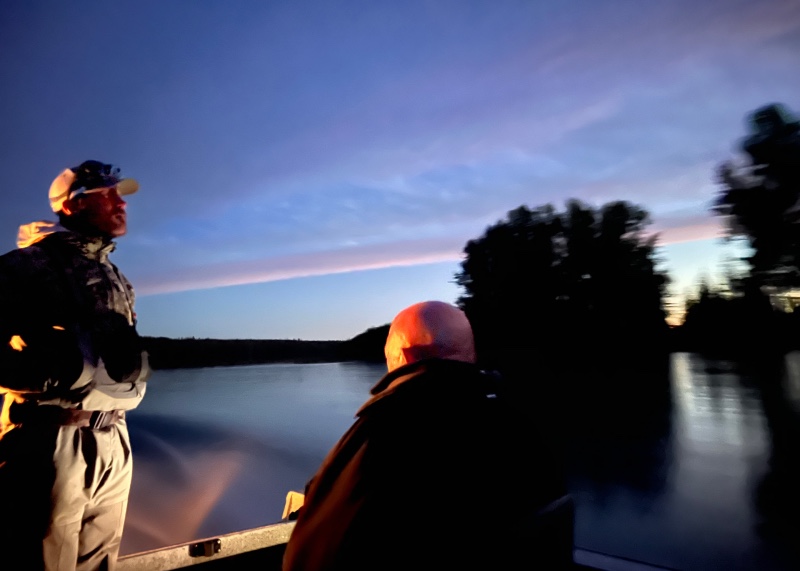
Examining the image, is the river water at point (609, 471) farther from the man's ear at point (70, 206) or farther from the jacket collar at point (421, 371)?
the jacket collar at point (421, 371)

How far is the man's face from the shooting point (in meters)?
1.85

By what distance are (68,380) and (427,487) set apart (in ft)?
4.18

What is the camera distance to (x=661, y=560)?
36.3 feet

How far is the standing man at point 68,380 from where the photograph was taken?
5.13ft

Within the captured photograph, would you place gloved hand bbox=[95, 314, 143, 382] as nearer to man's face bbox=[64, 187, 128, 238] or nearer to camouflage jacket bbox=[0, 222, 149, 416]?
camouflage jacket bbox=[0, 222, 149, 416]

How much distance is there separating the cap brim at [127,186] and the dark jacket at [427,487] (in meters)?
1.42

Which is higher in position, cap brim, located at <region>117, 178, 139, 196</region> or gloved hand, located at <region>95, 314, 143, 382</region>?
cap brim, located at <region>117, 178, 139, 196</region>

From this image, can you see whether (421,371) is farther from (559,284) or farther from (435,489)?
(559,284)

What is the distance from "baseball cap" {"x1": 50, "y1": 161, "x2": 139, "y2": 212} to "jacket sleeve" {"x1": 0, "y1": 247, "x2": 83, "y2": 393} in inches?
10.0

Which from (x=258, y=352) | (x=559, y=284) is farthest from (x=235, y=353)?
(x=559, y=284)

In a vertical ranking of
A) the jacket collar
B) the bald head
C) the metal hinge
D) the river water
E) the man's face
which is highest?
the man's face

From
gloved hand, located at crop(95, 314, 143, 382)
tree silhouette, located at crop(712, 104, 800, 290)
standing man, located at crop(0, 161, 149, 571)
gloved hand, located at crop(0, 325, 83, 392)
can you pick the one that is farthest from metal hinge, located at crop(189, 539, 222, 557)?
tree silhouette, located at crop(712, 104, 800, 290)

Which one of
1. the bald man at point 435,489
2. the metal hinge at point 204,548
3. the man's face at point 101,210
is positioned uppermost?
the man's face at point 101,210

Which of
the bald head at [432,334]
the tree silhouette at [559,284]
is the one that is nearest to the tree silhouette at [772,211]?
the tree silhouette at [559,284]
